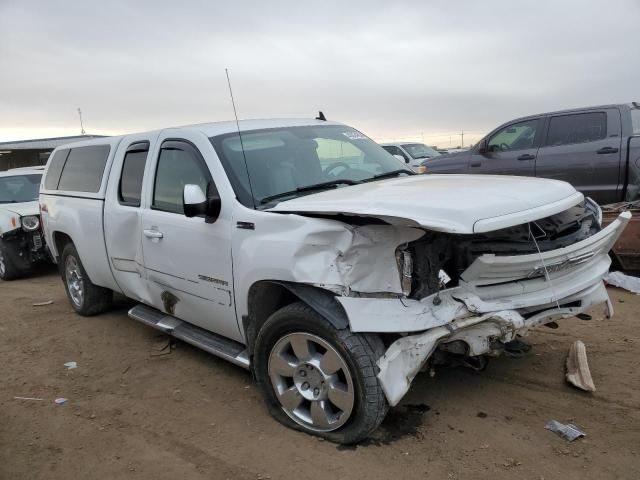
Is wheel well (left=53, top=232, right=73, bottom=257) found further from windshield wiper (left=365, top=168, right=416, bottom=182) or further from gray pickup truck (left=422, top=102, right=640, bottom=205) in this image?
gray pickup truck (left=422, top=102, right=640, bottom=205)

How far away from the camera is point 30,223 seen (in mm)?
8539

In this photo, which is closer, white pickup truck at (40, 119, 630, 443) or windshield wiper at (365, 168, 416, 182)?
white pickup truck at (40, 119, 630, 443)

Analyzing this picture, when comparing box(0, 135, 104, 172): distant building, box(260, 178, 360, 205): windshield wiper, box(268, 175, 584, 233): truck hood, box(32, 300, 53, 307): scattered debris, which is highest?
box(0, 135, 104, 172): distant building

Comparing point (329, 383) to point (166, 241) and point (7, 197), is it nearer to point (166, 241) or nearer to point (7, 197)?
point (166, 241)

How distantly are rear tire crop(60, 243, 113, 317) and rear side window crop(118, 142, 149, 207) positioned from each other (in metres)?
1.40

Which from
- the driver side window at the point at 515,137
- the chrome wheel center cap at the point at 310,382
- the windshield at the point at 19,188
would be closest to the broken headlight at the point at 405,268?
the chrome wheel center cap at the point at 310,382

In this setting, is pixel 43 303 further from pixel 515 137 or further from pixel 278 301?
pixel 515 137

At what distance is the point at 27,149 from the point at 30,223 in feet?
68.4

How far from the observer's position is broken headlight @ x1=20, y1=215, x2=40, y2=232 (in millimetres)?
8484

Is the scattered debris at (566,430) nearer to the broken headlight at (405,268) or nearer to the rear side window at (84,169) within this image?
the broken headlight at (405,268)

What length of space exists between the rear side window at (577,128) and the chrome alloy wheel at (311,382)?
6.03m

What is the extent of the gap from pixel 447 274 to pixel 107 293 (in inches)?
168

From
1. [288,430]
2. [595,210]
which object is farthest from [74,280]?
[595,210]

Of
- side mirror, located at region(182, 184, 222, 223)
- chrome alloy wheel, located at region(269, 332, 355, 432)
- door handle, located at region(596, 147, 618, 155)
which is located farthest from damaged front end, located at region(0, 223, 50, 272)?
door handle, located at region(596, 147, 618, 155)
